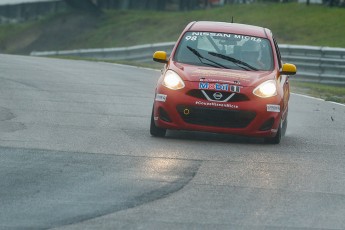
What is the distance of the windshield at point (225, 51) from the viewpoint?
15.1 metres

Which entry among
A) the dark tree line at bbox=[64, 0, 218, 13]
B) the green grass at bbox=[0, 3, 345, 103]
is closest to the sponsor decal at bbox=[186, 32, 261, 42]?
the green grass at bbox=[0, 3, 345, 103]

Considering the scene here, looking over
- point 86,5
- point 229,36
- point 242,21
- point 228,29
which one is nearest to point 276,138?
point 229,36

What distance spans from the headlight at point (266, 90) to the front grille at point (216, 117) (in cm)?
27

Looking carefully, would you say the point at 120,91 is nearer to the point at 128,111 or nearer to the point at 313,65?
the point at 128,111

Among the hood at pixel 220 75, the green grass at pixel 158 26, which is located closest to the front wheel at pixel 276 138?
the hood at pixel 220 75

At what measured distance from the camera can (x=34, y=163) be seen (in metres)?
11.6

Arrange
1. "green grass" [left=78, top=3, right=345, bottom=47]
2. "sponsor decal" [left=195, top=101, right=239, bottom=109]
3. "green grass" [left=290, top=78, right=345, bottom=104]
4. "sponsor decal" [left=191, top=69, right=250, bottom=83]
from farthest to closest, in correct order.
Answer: "green grass" [left=78, top=3, right=345, bottom=47] → "green grass" [left=290, top=78, right=345, bottom=104] → "sponsor decal" [left=191, top=69, right=250, bottom=83] → "sponsor decal" [left=195, top=101, right=239, bottom=109]

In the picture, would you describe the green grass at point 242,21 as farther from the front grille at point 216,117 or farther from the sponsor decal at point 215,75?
the front grille at point 216,117

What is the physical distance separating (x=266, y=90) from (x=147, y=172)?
3.39 m

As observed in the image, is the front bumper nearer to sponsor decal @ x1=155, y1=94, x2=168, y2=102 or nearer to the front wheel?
sponsor decal @ x1=155, y1=94, x2=168, y2=102

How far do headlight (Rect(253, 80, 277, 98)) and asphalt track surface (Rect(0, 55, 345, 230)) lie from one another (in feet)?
2.12

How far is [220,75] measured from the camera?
47.1 ft

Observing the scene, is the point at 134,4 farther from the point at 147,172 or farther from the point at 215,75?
the point at 147,172

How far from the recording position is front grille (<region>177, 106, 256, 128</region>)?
14141 millimetres
